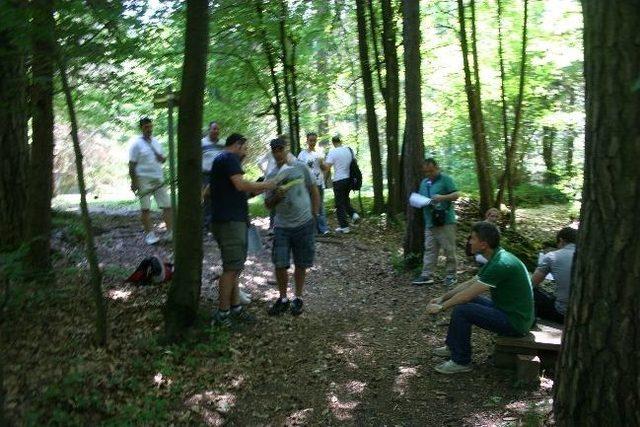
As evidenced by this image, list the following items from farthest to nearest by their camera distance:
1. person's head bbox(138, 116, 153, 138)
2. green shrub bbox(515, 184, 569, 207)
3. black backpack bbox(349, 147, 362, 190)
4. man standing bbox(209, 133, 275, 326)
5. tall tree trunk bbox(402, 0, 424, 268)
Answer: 1. green shrub bbox(515, 184, 569, 207)
2. black backpack bbox(349, 147, 362, 190)
3. person's head bbox(138, 116, 153, 138)
4. tall tree trunk bbox(402, 0, 424, 268)
5. man standing bbox(209, 133, 275, 326)

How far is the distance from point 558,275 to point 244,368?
3.23 meters

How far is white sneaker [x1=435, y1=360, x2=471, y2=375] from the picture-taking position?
5.14 m

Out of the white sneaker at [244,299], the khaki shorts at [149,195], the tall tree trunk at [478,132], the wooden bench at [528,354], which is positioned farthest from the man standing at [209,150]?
the tall tree trunk at [478,132]

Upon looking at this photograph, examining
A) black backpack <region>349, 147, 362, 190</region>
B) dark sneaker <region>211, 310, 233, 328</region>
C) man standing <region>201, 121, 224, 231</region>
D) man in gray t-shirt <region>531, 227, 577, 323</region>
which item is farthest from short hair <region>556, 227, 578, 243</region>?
black backpack <region>349, 147, 362, 190</region>

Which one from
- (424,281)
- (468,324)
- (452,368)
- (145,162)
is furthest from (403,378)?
(145,162)

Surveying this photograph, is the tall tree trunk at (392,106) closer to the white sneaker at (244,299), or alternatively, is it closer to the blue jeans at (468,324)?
the white sneaker at (244,299)

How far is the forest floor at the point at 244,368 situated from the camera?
4414mm

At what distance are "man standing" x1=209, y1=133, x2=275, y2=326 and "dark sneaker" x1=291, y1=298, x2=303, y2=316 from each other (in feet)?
3.10

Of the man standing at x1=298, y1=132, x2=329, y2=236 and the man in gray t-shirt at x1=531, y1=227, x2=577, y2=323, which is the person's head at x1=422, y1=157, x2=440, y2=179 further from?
the man standing at x1=298, y1=132, x2=329, y2=236

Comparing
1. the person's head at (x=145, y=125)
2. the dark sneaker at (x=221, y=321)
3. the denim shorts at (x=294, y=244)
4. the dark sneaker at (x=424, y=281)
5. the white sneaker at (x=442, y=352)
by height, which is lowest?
the dark sneaker at (x=424, y=281)

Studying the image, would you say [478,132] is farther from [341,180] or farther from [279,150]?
[279,150]

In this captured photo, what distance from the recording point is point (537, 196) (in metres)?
18.6

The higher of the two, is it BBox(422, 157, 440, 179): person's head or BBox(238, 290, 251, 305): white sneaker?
BBox(422, 157, 440, 179): person's head

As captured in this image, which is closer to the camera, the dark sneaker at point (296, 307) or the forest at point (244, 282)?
the forest at point (244, 282)
